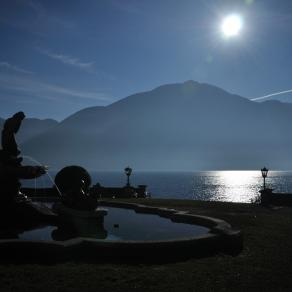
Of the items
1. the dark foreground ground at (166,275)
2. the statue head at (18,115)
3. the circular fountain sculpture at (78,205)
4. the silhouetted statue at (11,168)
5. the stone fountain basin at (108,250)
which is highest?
the statue head at (18,115)

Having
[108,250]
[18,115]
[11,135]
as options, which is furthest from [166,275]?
[18,115]

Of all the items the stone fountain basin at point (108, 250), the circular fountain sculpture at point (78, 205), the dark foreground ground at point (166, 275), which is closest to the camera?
the dark foreground ground at point (166, 275)

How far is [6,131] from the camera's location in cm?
1563

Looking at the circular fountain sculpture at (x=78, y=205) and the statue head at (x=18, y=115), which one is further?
the statue head at (x=18, y=115)

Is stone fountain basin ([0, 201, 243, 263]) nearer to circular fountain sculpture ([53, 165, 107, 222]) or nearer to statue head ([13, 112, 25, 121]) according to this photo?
circular fountain sculpture ([53, 165, 107, 222])

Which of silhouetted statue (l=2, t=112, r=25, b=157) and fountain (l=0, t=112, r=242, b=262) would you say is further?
silhouetted statue (l=2, t=112, r=25, b=157)

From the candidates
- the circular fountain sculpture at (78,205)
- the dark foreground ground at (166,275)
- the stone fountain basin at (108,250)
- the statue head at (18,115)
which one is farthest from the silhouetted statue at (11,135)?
the dark foreground ground at (166,275)

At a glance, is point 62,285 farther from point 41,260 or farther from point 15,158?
point 15,158

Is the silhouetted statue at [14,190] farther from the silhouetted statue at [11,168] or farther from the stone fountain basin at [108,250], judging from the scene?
the stone fountain basin at [108,250]

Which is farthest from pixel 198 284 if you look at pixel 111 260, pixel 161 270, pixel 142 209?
pixel 142 209

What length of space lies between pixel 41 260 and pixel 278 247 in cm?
714

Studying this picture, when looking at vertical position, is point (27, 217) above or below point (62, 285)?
above

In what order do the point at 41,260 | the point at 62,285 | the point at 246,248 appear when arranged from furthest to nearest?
the point at 246,248, the point at 41,260, the point at 62,285

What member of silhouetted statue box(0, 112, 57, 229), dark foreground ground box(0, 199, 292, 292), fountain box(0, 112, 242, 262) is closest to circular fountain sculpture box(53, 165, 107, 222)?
fountain box(0, 112, 242, 262)
